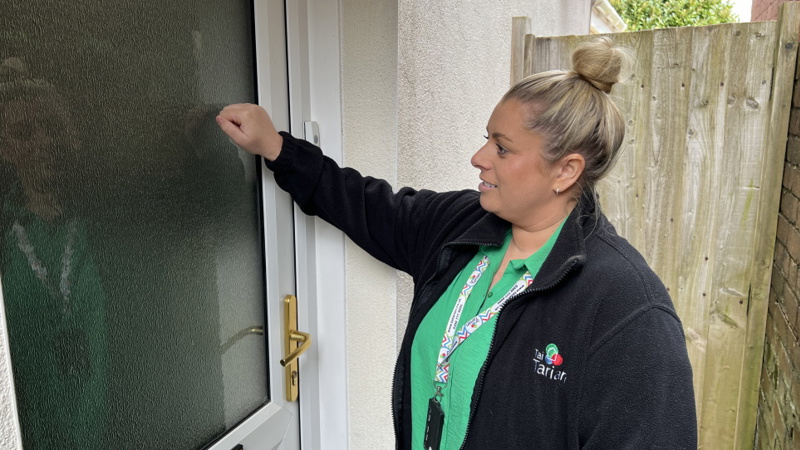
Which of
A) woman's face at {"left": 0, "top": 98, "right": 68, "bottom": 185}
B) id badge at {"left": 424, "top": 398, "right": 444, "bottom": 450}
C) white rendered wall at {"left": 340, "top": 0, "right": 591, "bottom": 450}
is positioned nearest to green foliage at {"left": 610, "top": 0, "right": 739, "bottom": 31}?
white rendered wall at {"left": 340, "top": 0, "right": 591, "bottom": 450}

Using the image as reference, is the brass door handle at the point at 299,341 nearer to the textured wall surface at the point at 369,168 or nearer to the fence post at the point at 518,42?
the textured wall surface at the point at 369,168

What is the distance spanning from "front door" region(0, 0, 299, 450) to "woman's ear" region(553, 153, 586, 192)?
0.77m

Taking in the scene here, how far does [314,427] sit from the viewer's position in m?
1.99

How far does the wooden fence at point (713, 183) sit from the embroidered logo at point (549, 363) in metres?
2.01

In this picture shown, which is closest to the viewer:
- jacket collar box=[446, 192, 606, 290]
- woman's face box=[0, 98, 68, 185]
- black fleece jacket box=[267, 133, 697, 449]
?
woman's face box=[0, 98, 68, 185]

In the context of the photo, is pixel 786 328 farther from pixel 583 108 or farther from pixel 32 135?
pixel 32 135

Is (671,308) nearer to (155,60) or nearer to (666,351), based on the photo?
(666,351)

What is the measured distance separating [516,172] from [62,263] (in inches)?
40.4

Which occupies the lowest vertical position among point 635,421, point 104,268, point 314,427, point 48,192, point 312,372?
point 314,427

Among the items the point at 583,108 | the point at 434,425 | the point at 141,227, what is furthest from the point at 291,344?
the point at 583,108

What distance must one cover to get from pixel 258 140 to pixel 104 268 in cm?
49

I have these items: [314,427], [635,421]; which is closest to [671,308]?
[635,421]

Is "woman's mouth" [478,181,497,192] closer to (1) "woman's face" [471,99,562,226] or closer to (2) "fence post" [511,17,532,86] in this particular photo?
(1) "woman's face" [471,99,562,226]

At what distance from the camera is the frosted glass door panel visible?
3.43ft
